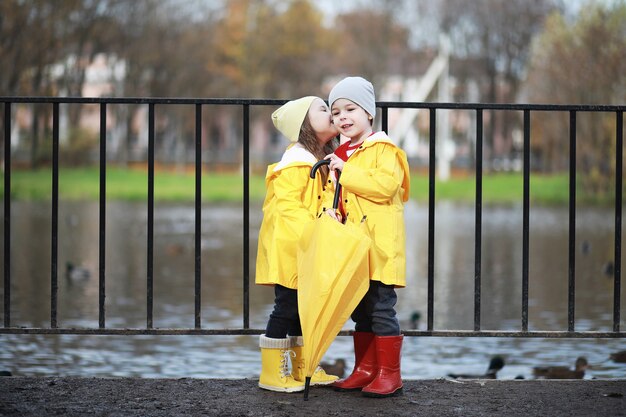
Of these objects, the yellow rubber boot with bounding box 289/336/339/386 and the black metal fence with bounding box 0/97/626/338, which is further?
the black metal fence with bounding box 0/97/626/338

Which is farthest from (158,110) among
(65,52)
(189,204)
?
(189,204)

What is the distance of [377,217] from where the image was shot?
4.46 metres

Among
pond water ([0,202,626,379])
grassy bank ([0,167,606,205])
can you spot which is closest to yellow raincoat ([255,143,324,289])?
pond water ([0,202,626,379])

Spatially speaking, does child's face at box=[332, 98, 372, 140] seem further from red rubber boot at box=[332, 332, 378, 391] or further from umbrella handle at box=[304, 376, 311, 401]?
umbrella handle at box=[304, 376, 311, 401]

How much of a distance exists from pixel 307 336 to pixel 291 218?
1.58 ft

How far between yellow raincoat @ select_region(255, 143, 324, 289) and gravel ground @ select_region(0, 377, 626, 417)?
47 centimetres

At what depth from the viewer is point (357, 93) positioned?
4.59 meters

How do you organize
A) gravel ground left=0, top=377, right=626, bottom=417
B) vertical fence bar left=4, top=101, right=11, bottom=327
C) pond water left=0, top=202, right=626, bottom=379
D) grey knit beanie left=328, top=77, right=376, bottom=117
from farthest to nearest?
pond water left=0, top=202, right=626, bottom=379 → vertical fence bar left=4, top=101, right=11, bottom=327 → grey knit beanie left=328, top=77, right=376, bottom=117 → gravel ground left=0, top=377, right=626, bottom=417

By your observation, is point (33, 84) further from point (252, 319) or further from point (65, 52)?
point (252, 319)

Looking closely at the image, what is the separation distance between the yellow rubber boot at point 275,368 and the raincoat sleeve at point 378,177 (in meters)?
0.68

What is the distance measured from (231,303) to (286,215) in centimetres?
537

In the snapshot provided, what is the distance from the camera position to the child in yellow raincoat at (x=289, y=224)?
4.53 meters

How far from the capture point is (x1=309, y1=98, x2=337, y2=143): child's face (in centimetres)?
470

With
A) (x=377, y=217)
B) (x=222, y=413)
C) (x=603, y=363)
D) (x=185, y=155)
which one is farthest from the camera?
(x=185, y=155)
